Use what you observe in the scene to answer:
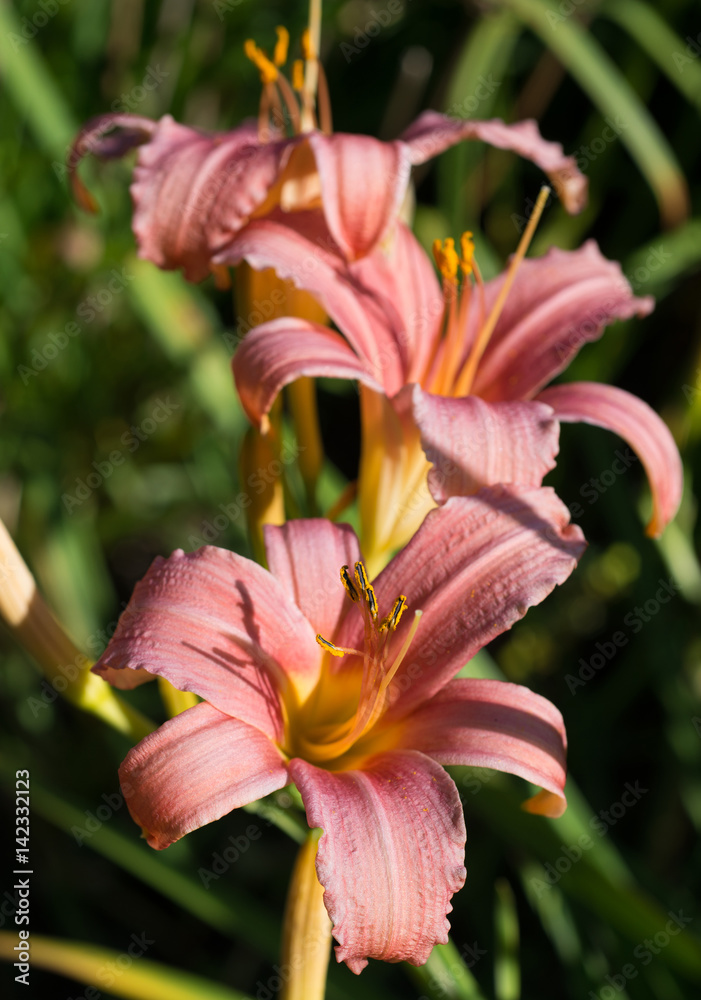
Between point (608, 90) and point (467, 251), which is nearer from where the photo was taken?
point (467, 251)

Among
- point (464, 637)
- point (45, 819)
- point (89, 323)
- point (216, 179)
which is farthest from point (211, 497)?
point (464, 637)

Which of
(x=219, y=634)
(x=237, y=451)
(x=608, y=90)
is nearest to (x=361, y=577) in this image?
(x=219, y=634)

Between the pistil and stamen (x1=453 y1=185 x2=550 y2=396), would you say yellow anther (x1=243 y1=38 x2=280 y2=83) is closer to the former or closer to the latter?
stamen (x1=453 y1=185 x2=550 y2=396)

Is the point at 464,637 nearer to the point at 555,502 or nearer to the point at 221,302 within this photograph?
the point at 555,502

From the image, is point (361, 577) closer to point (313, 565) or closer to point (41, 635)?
point (313, 565)

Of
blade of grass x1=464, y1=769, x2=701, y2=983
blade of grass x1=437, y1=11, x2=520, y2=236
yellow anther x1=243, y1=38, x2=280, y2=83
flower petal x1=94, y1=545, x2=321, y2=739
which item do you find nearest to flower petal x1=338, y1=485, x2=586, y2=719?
flower petal x1=94, y1=545, x2=321, y2=739

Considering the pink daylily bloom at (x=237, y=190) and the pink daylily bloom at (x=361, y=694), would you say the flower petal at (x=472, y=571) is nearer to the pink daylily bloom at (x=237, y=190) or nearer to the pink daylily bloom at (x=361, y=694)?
the pink daylily bloom at (x=361, y=694)
